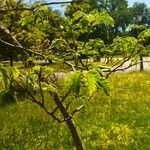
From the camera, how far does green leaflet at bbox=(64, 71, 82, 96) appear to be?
2172 mm

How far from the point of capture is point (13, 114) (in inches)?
594

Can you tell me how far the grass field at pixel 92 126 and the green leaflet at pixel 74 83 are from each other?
7.18 m

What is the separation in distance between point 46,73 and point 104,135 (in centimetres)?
878

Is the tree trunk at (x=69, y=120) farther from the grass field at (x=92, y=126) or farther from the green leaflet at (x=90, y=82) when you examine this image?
the grass field at (x=92, y=126)

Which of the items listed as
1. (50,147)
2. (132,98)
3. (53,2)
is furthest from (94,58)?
(132,98)

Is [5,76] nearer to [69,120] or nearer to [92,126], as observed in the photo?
[69,120]

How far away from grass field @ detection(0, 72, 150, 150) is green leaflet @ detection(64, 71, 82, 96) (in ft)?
23.6

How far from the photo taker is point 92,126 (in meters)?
12.8

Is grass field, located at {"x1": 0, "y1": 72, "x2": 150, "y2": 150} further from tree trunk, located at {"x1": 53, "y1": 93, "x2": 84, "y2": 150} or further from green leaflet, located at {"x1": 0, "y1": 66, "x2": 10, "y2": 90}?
green leaflet, located at {"x1": 0, "y1": 66, "x2": 10, "y2": 90}

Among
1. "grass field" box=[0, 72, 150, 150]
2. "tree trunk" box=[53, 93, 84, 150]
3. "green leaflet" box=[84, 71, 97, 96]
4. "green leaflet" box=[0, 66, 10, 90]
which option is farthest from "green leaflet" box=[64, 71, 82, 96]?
"grass field" box=[0, 72, 150, 150]

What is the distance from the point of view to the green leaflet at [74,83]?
7.13ft

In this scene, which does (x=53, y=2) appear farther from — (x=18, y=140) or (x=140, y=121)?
(x=140, y=121)

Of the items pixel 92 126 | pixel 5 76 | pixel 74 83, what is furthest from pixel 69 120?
pixel 92 126

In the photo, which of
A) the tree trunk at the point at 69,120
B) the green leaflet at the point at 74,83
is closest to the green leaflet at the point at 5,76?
the green leaflet at the point at 74,83
